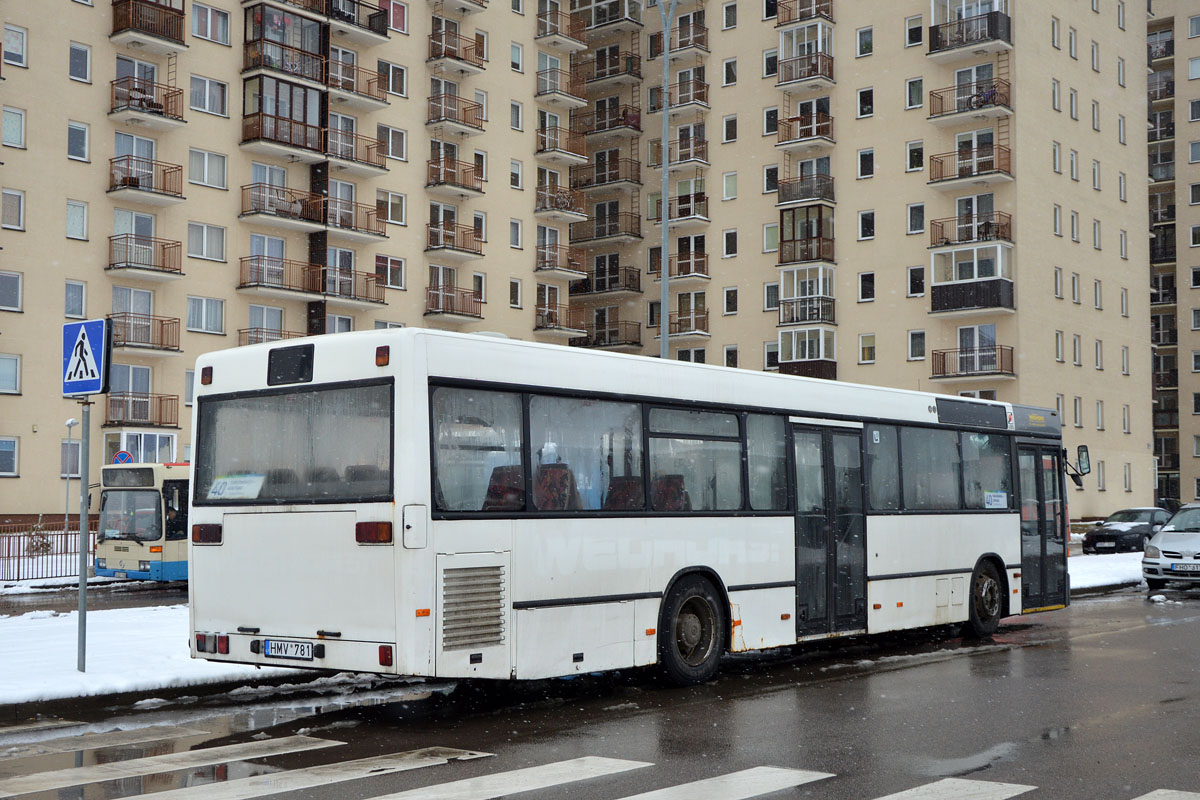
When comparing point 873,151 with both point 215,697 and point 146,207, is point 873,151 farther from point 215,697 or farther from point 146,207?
point 215,697

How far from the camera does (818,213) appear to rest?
6438 cm

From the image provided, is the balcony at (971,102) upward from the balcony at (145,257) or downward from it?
upward

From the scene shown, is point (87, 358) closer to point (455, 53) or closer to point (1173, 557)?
point (1173, 557)

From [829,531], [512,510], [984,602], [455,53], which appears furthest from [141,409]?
[512,510]

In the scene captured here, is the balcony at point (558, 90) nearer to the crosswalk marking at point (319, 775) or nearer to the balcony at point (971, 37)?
the balcony at point (971, 37)

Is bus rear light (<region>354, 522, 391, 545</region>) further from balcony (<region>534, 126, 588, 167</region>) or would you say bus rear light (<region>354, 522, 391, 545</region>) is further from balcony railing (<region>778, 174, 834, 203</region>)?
balcony railing (<region>778, 174, 834, 203</region>)

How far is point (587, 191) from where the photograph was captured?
7362 centimetres

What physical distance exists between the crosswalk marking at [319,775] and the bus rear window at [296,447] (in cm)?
200

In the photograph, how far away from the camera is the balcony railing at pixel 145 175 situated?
47.5 metres

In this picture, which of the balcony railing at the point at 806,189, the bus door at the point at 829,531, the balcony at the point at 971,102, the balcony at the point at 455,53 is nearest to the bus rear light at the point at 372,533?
the bus door at the point at 829,531

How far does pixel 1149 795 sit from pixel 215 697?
7.36 metres

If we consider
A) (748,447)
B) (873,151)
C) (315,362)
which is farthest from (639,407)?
(873,151)

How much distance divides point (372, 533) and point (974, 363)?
51287 mm

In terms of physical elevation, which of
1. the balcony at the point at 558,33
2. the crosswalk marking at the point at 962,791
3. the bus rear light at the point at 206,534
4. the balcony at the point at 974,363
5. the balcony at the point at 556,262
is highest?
the balcony at the point at 558,33
